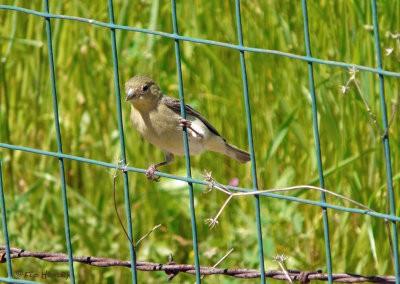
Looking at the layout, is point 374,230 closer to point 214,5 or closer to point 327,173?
point 327,173

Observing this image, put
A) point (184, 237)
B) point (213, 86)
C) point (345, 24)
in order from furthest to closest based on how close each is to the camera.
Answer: point (184, 237)
point (213, 86)
point (345, 24)

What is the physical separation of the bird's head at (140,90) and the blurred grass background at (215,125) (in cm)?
37

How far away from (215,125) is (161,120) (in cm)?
52

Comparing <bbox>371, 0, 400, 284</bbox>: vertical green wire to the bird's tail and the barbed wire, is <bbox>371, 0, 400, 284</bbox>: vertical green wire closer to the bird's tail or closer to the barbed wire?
the barbed wire

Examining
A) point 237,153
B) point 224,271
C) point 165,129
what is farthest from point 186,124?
point 237,153

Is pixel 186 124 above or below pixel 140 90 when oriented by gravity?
below

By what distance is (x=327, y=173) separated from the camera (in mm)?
3295

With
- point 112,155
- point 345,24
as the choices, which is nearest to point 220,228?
point 112,155

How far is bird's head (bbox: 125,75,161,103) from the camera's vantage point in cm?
361

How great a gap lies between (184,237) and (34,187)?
37.4 inches

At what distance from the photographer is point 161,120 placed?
11.9ft

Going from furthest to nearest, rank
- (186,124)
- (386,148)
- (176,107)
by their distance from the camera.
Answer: (176,107) < (186,124) < (386,148)

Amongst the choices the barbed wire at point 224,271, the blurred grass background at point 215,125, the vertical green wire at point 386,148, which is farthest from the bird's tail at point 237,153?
the vertical green wire at point 386,148

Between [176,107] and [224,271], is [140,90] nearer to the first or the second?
[176,107]
